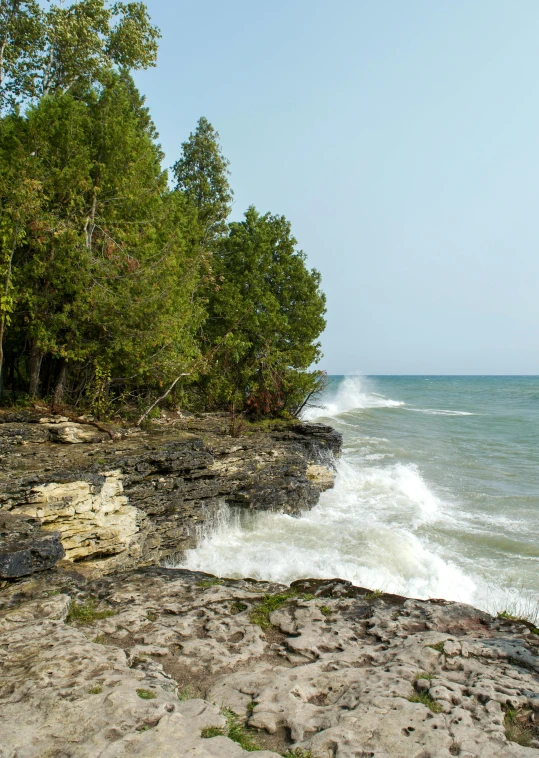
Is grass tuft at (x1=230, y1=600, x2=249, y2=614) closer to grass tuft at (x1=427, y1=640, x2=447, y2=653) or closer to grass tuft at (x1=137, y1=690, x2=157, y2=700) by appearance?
grass tuft at (x1=137, y1=690, x2=157, y2=700)

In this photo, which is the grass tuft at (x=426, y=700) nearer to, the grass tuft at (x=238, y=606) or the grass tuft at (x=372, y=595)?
the grass tuft at (x=372, y=595)

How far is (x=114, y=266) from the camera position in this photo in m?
13.0

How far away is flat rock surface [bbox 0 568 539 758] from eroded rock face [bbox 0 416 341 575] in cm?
233

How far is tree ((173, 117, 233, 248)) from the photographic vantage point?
23859 millimetres

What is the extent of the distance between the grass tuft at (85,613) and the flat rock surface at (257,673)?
2cm

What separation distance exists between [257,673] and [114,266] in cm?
1122

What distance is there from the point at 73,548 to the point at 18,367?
28.8ft

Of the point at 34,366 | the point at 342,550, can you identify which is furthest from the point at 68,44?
the point at 342,550

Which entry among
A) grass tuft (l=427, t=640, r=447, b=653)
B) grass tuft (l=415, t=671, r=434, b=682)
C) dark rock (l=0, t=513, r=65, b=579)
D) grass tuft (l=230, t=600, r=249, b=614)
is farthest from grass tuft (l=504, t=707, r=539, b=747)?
dark rock (l=0, t=513, r=65, b=579)

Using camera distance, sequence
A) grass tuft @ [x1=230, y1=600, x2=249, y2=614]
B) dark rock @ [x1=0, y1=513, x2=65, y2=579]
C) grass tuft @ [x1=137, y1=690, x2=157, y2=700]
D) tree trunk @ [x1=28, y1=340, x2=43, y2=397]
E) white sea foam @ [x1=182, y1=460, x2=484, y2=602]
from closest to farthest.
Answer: grass tuft @ [x1=137, y1=690, x2=157, y2=700], grass tuft @ [x1=230, y1=600, x2=249, y2=614], dark rock @ [x1=0, y1=513, x2=65, y2=579], white sea foam @ [x1=182, y1=460, x2=484, y2=602], tree trunk @ [x1=28, y1=340, x2=43, y2=397]

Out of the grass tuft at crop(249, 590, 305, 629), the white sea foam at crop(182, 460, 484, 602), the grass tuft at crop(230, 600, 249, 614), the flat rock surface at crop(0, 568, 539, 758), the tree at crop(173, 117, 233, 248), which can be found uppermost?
the tree at crop(173, 117, 233, 248)

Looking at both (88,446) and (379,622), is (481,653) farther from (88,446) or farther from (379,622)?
(88,446)

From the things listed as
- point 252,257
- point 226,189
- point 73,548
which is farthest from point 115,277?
point 226,189

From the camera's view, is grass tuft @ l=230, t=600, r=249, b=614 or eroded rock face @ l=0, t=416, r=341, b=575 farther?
eroded rock face @ l=0, t=416, r=341, b=575
